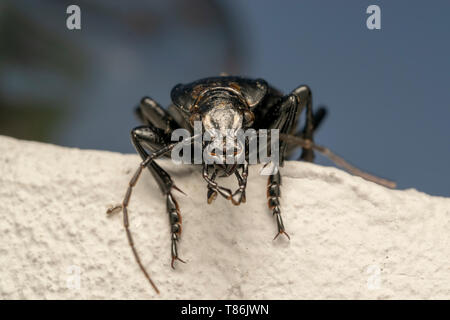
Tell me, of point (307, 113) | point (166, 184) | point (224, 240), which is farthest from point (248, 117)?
point (307, 113)

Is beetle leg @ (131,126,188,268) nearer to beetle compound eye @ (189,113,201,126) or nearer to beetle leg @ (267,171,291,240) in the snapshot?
beetle compound eye @ (189,113,201,126)

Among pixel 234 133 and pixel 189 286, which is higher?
pixel 234 133

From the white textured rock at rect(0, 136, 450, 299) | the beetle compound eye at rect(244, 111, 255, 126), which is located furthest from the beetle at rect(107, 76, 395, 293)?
the white textured rock at rect(0, 136, 450, 299)

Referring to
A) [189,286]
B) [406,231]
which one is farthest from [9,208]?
[406,231]

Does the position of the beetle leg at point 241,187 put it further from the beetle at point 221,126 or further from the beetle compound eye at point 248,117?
the beetle compound eye at point 248,117
